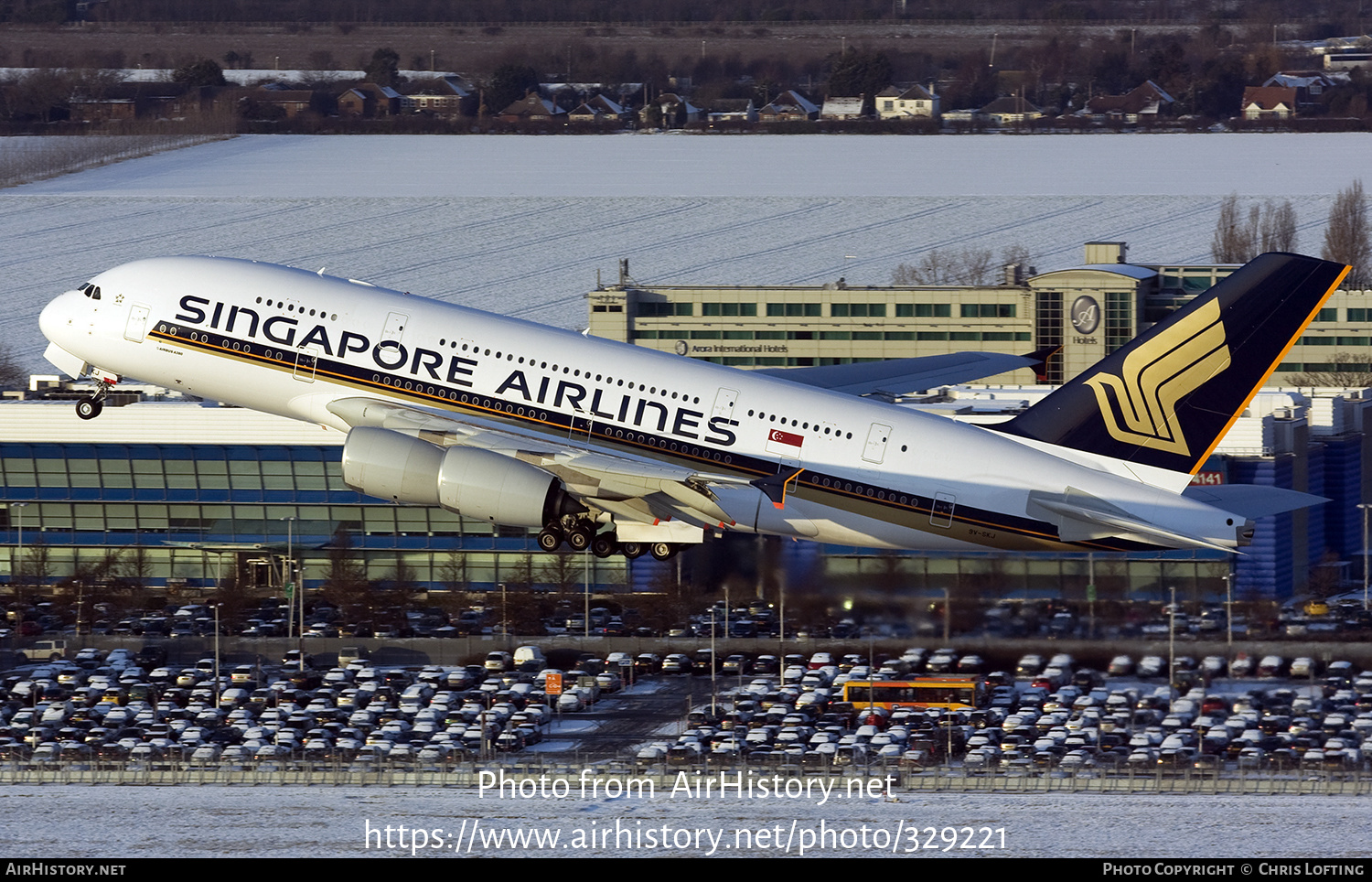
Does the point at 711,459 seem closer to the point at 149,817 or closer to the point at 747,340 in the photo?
the point at 149,817

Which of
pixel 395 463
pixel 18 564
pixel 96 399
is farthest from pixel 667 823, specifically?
pixel 18 564

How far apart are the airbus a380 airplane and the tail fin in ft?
0.17

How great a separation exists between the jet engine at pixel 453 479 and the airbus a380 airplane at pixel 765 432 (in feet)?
0.16

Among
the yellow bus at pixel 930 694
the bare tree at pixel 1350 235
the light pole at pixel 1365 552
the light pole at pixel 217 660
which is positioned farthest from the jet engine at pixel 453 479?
the bare tree at pixel 1350 235

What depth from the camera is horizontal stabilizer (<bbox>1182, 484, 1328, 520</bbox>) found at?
5550 cm

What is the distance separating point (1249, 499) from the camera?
56.0 metres

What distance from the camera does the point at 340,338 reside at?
189 ft

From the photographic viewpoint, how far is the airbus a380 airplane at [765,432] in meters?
56.0

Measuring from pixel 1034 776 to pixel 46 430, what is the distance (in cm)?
A: 5707

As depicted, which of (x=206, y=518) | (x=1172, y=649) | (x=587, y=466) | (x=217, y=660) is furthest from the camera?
(x=206, y=518)

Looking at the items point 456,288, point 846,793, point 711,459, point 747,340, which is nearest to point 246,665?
point 846,793

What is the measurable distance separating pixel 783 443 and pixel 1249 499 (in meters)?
12.6

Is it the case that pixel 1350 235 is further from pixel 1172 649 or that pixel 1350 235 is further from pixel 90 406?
pixel 90 406
